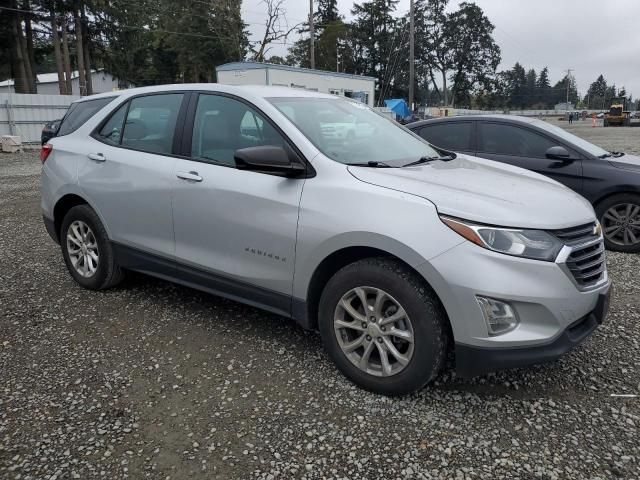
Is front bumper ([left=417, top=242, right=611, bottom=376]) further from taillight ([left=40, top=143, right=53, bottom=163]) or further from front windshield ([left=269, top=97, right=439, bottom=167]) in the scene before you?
taillight ([left=40, top=143, right=53, bottom=163])

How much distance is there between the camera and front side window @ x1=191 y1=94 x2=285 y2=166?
3.38m

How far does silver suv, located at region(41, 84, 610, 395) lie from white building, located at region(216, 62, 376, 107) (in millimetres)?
18426

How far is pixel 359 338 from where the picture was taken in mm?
2945

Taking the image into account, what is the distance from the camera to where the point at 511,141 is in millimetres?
6352

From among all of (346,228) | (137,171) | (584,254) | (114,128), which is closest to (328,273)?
(346,228)

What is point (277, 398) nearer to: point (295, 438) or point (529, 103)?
point (295, 438)

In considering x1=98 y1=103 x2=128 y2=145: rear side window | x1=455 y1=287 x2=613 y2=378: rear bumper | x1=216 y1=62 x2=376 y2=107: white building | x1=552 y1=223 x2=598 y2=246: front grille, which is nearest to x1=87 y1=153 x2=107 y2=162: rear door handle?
x1=98 y1=103 x2=128 y2=145: rear side window

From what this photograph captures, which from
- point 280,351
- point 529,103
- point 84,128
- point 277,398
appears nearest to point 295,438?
point 277,398

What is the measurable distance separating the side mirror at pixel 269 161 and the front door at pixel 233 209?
89mm

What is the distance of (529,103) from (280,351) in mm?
123972

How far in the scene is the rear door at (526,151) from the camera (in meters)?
5.97

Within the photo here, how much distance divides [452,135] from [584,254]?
4.23m

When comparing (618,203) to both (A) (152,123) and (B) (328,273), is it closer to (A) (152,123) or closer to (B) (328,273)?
(B) (328,273)

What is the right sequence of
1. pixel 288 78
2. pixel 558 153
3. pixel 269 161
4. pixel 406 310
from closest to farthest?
1. pixel 406 310
2. pixel 269 161
3. pixel 558 153
4. pixel 288 78
